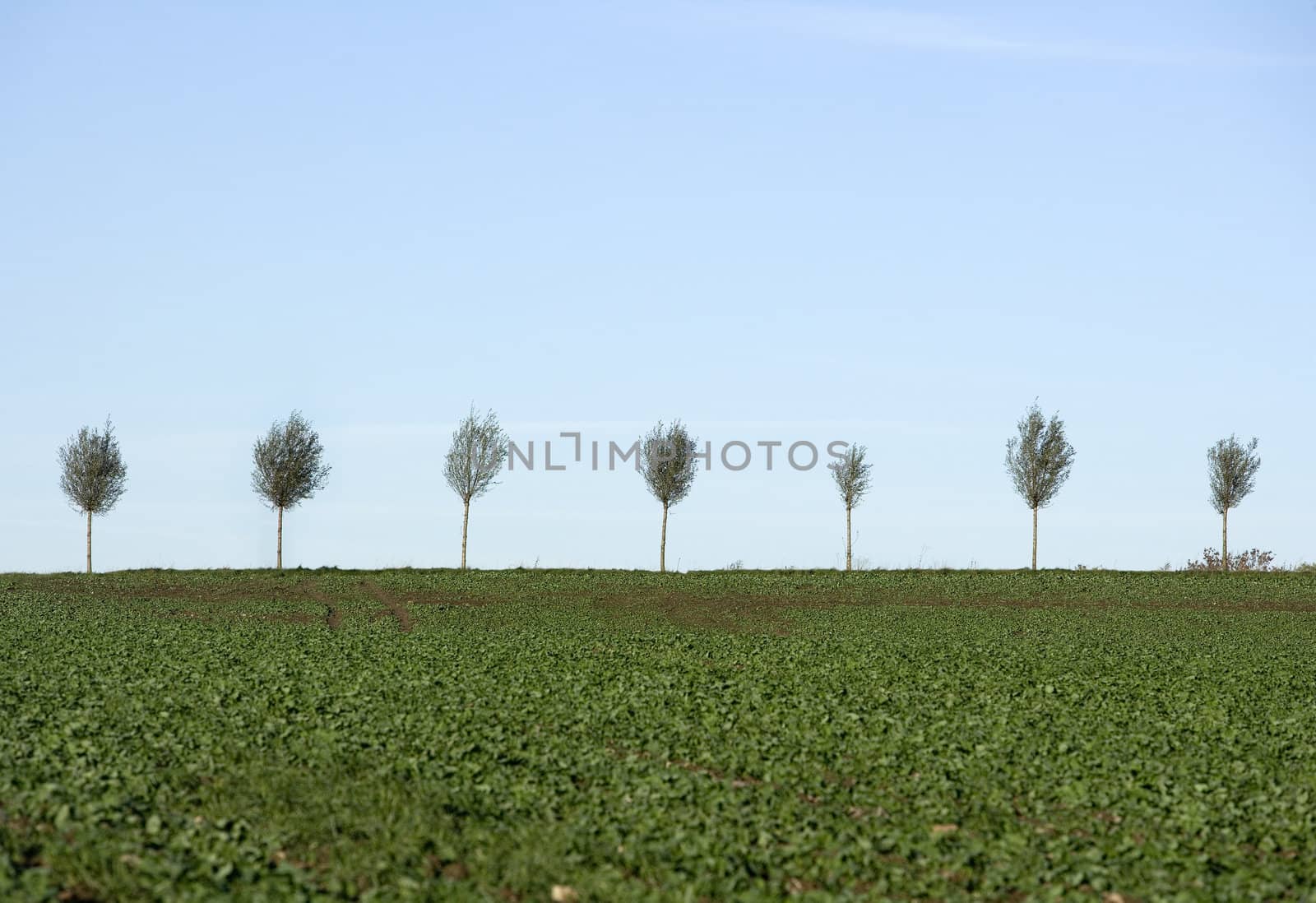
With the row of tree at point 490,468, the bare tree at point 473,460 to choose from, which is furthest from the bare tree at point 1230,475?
the bare tree at point 473,460

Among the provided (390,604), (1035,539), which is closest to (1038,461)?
(1035,539)

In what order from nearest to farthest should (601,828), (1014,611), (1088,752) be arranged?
(601,828) < (1088,752) < (1014,611)

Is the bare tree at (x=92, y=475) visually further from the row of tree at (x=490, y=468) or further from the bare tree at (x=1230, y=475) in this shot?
the bare tree at (x=1230, y=475)

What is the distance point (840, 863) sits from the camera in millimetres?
13039

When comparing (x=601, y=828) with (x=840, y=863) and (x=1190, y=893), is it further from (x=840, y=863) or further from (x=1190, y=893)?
(x=1190, y=893)

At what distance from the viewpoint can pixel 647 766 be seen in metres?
17.0

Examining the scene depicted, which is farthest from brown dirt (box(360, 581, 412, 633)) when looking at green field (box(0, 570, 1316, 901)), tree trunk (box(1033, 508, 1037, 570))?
tree trunk (box(1033, 508, 1037, 570))

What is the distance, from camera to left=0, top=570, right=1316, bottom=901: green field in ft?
41.2

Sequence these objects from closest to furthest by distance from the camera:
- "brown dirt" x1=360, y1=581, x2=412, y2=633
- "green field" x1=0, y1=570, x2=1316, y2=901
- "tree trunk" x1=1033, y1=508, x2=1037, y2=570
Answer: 1. "green field" x1=0, y1=570, x2=1316, y2=901
2. "brown dirt" x1=360, y1=581, x2=412, y2=633
3. "tree trunk" x1=1033, y1=508, x2=1037, y2=570

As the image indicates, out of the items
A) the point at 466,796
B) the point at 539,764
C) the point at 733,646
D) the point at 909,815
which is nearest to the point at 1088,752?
the point at 909,815

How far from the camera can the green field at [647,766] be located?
1256 cm

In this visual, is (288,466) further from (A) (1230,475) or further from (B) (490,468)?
(A) (1230,475)

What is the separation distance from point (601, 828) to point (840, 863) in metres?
2.82

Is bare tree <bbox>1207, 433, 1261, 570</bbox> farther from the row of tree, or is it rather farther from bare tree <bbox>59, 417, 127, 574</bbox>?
bare tree <bbox>59, 417, 127, 574</bbox>
